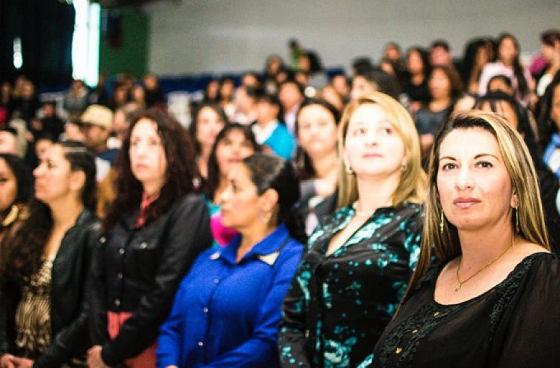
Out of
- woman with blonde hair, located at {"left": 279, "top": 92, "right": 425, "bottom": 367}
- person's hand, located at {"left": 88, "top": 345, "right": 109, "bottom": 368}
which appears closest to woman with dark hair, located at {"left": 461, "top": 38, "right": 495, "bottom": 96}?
woman with blonde hair, located at {"left": 279, "top": 92, "right": 425, "bottom": 367}

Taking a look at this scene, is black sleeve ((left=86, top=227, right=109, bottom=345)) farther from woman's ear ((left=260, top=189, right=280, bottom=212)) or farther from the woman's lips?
the woman's lips

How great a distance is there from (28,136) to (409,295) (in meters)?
6.52

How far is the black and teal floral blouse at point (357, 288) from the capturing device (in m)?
2.35

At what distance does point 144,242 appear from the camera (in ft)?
10.3

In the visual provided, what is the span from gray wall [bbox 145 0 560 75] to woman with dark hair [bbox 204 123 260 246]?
6433 mm

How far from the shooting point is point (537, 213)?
6.09ft

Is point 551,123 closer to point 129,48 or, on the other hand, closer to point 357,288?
point 357,288

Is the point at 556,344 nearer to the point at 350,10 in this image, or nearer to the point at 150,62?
the point at 350,10

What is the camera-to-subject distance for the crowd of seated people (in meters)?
1.85

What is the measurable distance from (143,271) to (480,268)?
5.41 feet

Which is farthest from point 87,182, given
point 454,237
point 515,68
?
point 515,68

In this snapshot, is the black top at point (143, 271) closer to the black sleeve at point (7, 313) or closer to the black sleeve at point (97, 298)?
the black sleeve at point (97, 298)

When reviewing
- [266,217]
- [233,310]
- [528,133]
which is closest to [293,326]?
[233,310]

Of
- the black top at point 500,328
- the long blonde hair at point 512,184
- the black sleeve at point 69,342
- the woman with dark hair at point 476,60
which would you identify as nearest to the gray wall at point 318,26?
the woman with dark hair at point 476,60
